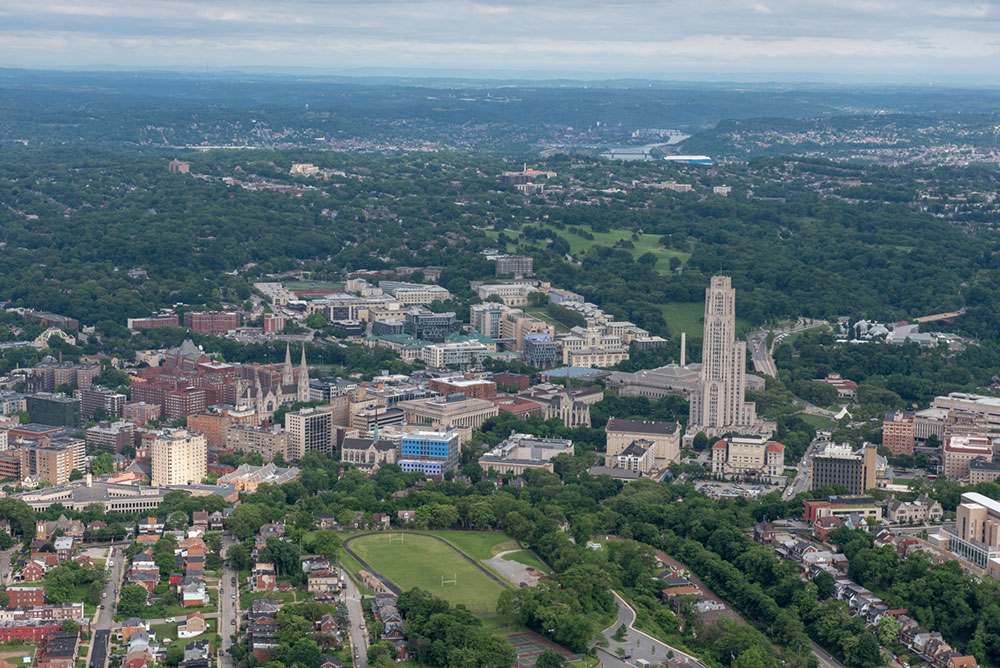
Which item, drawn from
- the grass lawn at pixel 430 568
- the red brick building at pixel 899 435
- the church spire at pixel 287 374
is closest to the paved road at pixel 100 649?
the grass lawn at pixel 430 568

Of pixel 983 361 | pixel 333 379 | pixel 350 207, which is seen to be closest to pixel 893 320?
pixel 983 361

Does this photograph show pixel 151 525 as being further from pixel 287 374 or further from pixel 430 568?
pixel 287 374

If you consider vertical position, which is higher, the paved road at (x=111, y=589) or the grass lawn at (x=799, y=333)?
the grass lawn at (x=799, y=333)

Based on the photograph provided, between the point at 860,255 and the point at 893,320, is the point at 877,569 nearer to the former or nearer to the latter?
the point at 893,320

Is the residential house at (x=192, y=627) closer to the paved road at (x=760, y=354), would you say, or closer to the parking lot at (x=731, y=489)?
the parking lot at (x=731, y=489)

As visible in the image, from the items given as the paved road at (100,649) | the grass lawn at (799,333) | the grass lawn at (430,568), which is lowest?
the grass lawn at (430,568)
